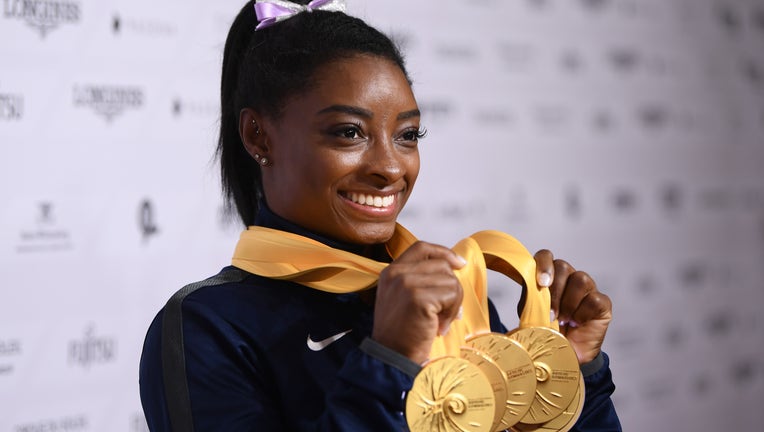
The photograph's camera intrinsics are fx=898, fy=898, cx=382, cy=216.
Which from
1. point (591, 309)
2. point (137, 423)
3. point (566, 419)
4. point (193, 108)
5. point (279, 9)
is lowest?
point (137, 423)

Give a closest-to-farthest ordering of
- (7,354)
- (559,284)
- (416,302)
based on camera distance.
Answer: (416,302) < (559,284) < (7,354)

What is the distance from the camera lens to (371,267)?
3.21ft

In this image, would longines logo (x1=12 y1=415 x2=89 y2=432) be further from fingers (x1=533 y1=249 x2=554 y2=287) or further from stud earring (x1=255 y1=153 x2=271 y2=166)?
fingers (x1=533 y1=249 x2=554 y2=287)

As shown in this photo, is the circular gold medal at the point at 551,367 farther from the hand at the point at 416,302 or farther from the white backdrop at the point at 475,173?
the white backdrop at the point at 475,173

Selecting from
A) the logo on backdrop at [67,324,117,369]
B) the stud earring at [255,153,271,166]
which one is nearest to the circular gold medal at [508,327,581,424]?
the stud earring at [255,153,271,166]

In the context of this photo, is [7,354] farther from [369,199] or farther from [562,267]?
[562,267]

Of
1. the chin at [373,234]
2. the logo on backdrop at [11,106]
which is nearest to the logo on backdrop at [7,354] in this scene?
the logo on backdrop at [11,106]

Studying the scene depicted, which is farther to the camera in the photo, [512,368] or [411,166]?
[411,166]

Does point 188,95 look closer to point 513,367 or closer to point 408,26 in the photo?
point 408,26

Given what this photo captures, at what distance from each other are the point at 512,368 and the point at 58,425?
1.20 metres

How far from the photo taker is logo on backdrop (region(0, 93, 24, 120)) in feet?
5.69

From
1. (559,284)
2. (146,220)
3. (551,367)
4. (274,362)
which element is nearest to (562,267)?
(559,284)

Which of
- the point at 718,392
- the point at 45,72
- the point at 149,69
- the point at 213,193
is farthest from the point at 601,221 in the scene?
the point at 45,72

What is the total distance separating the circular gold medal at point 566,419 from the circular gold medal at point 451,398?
0.47 ft
